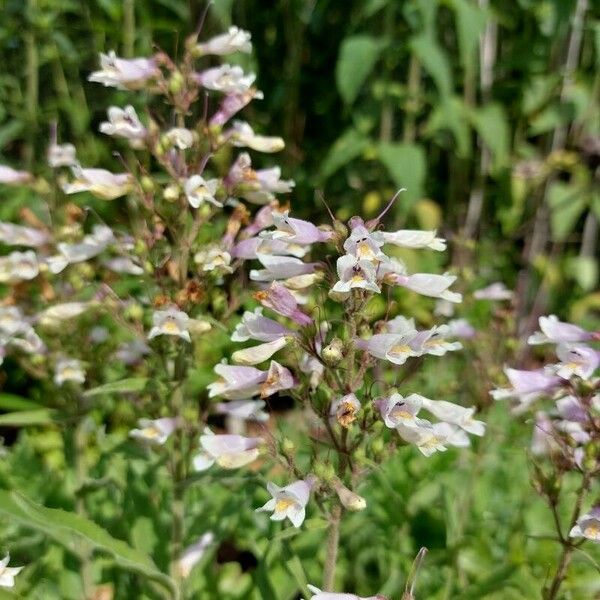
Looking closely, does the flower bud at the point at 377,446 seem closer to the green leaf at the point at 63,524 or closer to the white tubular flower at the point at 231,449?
the white tubular flower at the point at 231,449

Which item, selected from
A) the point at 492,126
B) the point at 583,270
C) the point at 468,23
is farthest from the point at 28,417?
the point at 583,270

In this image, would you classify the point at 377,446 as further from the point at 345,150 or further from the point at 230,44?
the point at 345,150

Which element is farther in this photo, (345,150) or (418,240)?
(345,150)

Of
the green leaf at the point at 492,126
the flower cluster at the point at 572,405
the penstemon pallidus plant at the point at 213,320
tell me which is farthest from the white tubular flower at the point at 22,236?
the green leaf at the point at 492,126

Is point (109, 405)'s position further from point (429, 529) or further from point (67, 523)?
point (67, 523)

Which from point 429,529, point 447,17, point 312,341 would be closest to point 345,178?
point 447,17
